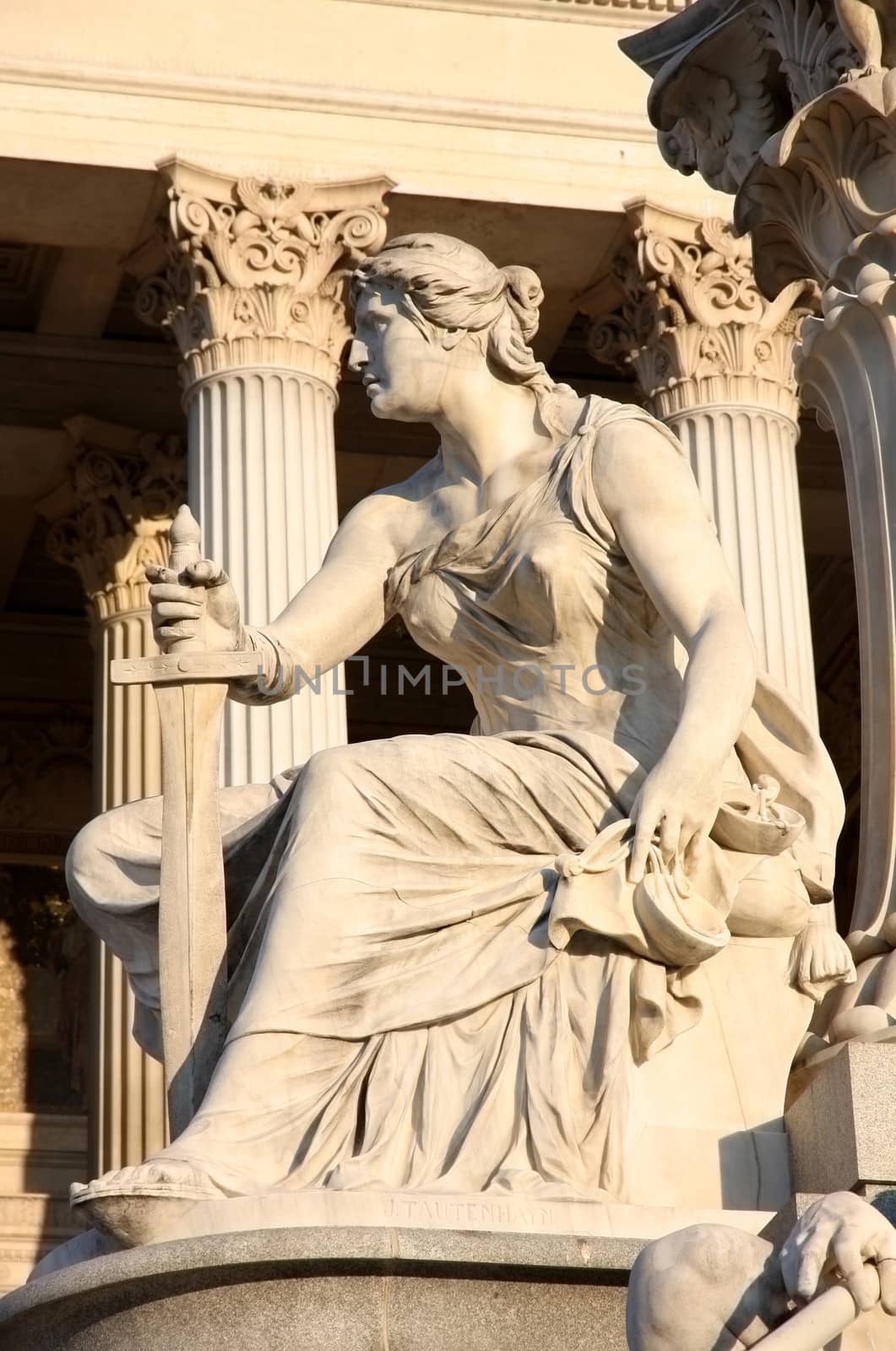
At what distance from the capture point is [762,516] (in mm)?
15945

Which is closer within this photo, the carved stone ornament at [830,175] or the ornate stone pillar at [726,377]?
the carved stone ornament at [830,175]

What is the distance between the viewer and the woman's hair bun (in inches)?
295

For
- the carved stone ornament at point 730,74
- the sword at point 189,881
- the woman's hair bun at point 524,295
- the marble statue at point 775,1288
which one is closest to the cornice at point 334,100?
the carved stone ornament at point 730,74

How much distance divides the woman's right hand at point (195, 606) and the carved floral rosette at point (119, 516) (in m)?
11.2

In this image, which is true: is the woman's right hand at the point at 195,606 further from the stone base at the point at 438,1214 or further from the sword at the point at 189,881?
the stone base at the point at 438,1214

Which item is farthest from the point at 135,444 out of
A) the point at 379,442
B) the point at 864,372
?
the point at 864,372

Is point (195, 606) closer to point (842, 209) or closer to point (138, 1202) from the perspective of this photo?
point (138, 1202)

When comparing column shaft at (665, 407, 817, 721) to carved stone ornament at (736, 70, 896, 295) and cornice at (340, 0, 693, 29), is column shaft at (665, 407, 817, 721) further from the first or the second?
carved stone ornament at (736, 70, 896, 295)

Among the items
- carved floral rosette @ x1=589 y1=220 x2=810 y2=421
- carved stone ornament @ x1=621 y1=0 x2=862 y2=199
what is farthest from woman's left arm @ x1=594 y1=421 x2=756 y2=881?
carved floral rosette @ x1=589 y1=220 x2=810 y2=421

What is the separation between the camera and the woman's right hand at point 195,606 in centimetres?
685

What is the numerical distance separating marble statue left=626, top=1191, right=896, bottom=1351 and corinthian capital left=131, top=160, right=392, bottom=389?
11.5 m

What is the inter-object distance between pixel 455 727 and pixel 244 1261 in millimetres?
18535

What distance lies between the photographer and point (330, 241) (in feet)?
52.8

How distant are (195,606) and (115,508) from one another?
1183cm
